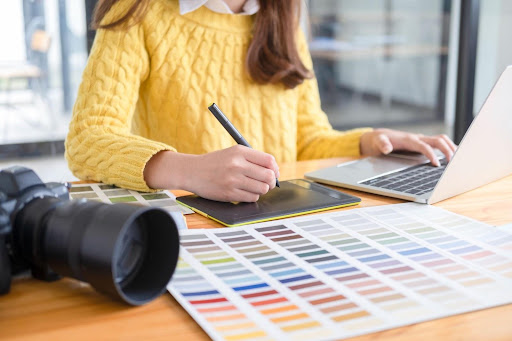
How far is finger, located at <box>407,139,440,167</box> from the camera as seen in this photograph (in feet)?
3.55

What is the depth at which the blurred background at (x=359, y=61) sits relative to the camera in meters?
2.85

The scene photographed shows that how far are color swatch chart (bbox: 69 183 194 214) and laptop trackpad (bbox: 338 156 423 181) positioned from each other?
0.98 ft

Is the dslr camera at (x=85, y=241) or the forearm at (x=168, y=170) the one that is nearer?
the dslr camera at (x=85, y=241)

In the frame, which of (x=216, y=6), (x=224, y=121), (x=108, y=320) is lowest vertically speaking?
(x=108, y=320)

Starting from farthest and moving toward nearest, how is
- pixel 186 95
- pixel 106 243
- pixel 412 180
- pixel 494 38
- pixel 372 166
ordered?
pixel 494 38, pixel 186 95, pixel 372 166, pixel 412 180, pixel 106 243

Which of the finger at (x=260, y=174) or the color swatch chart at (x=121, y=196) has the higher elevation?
the finger at (x=260, y=174)

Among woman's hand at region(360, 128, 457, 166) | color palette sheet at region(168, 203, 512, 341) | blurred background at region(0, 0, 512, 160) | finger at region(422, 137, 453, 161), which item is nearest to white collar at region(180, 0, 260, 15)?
woman's hand at region(360, 128, 457, 166)

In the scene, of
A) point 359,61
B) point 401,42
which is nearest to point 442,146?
point 359,61

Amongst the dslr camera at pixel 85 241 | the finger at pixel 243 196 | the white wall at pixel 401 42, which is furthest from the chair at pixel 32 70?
the dslr camera at pixel 85 241

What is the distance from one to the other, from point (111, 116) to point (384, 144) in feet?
1.65

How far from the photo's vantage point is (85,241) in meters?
0.50

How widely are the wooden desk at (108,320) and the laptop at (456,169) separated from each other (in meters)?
0.34

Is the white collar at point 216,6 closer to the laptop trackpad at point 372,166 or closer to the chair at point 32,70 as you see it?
the laptop trackpad at point 372,166

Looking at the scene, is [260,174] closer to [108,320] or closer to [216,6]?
[108,320]
